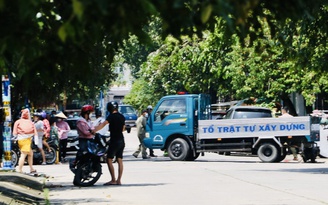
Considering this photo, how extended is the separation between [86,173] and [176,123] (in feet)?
37.8

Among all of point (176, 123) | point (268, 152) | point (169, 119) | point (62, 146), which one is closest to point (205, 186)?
point (268, 152)

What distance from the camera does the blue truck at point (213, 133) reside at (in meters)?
27.6

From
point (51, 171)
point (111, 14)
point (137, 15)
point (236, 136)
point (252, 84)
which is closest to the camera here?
A: point (111, 14)

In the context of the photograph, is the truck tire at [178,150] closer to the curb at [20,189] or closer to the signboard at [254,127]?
the signboard at [254,127]

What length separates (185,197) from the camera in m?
15.3

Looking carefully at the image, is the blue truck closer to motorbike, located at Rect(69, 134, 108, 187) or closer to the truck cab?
the truck cab

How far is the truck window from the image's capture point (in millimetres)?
29766

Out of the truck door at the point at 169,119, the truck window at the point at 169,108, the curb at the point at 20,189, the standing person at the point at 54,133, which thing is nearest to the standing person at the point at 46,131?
the standing person at the point at 54,133

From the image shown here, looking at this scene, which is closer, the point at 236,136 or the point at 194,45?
the point at 236,136

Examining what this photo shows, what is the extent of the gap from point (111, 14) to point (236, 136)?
23.7m

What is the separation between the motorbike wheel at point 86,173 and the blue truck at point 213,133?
34.3 ft

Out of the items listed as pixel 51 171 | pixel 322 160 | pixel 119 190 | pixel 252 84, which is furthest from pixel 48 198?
pixel 252 84

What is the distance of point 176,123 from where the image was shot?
29.7 m

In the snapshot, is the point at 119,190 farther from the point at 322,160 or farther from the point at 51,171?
the point at 322,160
